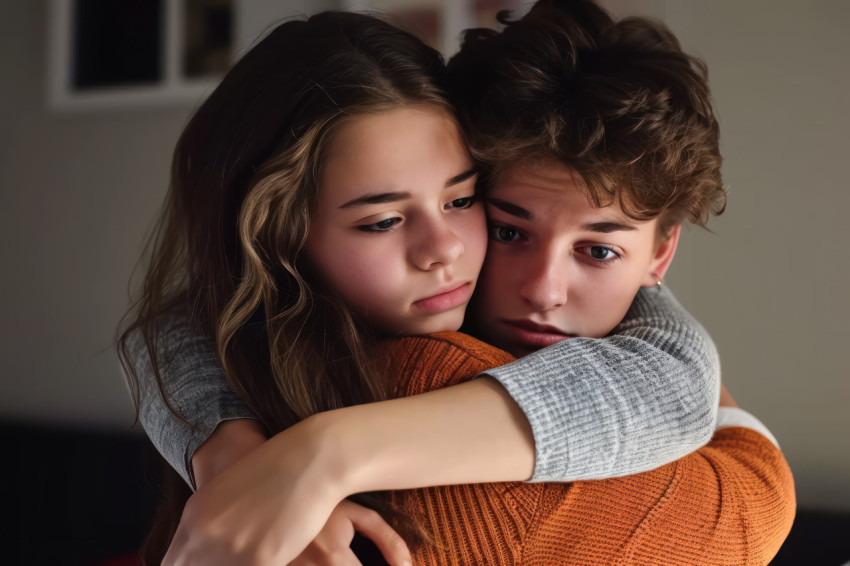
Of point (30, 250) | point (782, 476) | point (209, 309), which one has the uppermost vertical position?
point (209, 309)

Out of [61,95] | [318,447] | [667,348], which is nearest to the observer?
[318,447]

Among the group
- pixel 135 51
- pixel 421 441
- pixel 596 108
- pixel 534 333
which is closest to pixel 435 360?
pixel 421 441

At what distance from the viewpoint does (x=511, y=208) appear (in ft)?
2.70

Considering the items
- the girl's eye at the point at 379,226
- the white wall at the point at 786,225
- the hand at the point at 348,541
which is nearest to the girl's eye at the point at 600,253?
the girl's eye at the point at 379,226

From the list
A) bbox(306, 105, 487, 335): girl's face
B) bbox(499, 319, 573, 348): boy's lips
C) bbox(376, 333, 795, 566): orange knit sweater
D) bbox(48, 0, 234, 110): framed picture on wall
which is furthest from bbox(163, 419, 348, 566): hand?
bbox(48, 0, 234, 110): framed picture on wall

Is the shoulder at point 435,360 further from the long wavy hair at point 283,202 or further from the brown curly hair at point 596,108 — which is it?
the brown curly hair at point 596,108

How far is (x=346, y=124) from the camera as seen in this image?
0.77 metres

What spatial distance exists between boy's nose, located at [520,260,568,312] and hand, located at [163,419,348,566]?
33 centimetres

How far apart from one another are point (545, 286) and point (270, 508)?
0.38m

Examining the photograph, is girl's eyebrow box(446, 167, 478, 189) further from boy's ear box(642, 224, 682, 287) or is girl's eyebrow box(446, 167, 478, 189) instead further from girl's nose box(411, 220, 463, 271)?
boy's ear box(642, 224, 682, 287)

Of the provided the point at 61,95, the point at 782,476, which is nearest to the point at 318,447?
the point at 782,476

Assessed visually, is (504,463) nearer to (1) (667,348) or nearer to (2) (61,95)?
(1) (667,348)

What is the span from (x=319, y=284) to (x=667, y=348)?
14.1 inches

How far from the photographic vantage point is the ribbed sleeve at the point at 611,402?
0.59 metres
